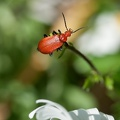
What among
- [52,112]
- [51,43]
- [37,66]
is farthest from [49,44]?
[37,66]

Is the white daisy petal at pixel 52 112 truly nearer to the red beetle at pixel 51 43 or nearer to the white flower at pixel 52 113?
the white flower at pixel 52 113

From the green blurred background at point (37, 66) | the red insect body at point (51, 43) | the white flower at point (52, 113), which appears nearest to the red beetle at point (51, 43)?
the red insect body at point (51, 43)

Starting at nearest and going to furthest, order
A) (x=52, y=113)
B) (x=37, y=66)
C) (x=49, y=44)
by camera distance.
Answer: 1. (x=52, y=113)
2. (x=49, y=44)
3. (x=37, y=66)

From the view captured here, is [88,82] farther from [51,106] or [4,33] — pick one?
[4,33]

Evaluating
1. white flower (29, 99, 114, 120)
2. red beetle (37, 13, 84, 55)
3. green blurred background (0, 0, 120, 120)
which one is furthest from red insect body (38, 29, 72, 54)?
green blurred background (0, 0, 120, 120)

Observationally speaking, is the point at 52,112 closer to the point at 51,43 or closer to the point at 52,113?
the point at 52,113

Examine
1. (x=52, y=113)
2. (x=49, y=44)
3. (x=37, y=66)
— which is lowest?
(x=37, y=66)

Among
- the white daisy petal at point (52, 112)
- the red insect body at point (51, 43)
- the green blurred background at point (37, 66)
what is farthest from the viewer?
the green blurred background at point (37, 66)

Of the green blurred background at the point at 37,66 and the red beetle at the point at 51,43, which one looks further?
the green blurred background at the point at 37,66
